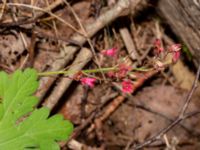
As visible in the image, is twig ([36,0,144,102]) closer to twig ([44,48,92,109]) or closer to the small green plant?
twig ([44,48,92,109])

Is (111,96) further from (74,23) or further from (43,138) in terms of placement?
(43,138)

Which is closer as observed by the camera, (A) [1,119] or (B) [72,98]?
(A) [1,119]

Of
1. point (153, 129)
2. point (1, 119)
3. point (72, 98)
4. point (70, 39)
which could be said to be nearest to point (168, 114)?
point (153, 129)

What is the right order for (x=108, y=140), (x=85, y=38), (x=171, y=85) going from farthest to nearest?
(x=171, y=85)
(x=108, y=140)
(x=85, y=38)

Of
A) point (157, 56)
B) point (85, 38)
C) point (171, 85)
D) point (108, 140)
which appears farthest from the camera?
point (171, 85)

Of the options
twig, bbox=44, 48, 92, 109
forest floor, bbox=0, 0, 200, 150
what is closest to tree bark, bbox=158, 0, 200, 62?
forest floor, bbox=0, 0, 200, 150

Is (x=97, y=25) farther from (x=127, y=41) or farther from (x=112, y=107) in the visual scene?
(x=112, y=107)

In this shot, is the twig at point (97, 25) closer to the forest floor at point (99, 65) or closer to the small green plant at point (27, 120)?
the forest floor at point (99, 65)
